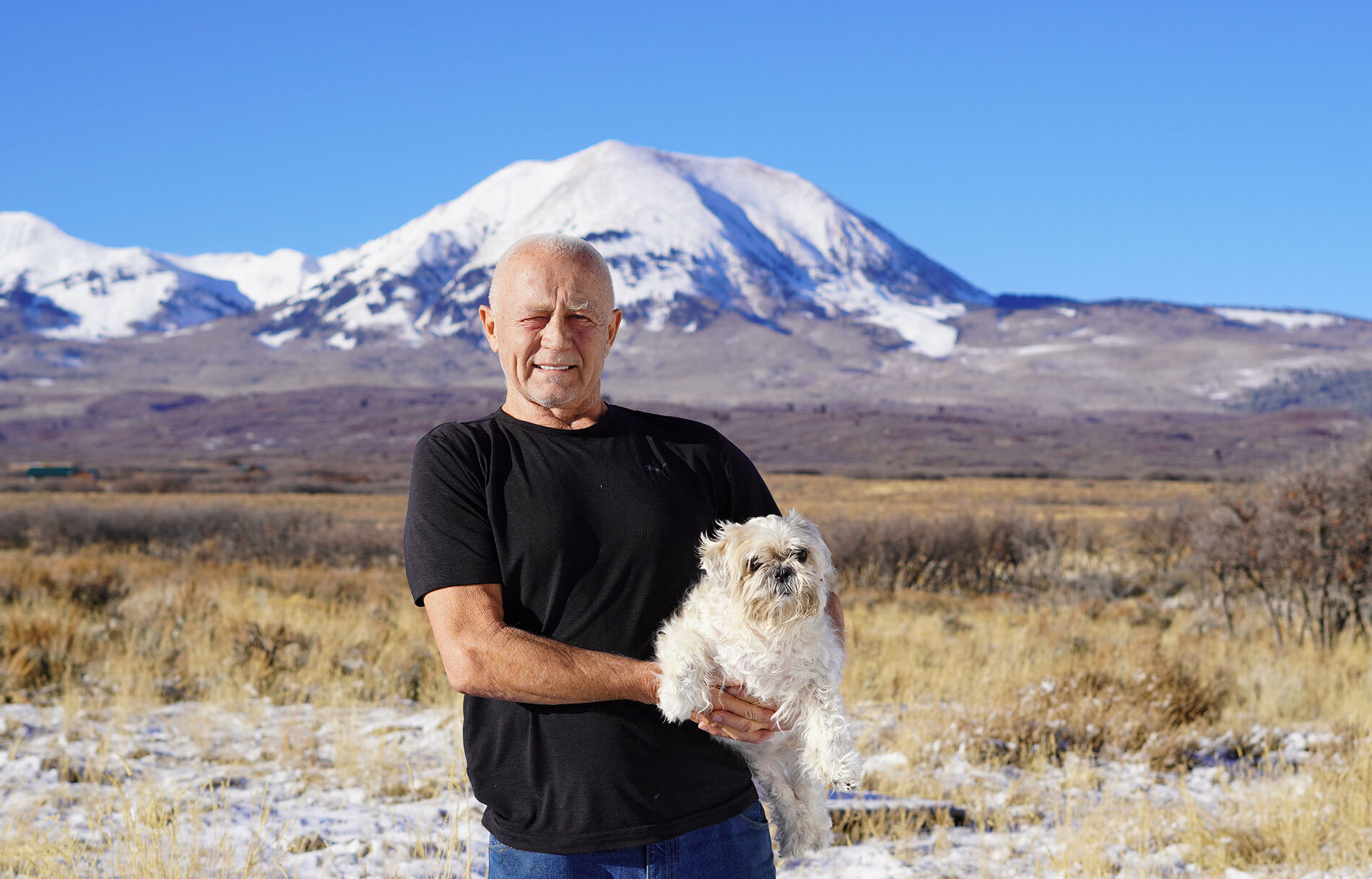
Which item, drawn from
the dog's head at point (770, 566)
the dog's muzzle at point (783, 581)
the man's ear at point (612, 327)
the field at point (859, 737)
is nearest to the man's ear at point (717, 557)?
the dog's head at point (770, 566)

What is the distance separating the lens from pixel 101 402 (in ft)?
622

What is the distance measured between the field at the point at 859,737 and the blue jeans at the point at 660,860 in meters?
1.70

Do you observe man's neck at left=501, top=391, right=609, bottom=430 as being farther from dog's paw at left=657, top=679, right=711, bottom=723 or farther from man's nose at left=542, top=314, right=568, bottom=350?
dog's paw at left=657, top=679, right=711, bottom=723

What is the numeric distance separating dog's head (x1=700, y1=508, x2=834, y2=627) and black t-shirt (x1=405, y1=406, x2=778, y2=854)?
0.11m

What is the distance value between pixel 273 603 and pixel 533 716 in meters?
12.0

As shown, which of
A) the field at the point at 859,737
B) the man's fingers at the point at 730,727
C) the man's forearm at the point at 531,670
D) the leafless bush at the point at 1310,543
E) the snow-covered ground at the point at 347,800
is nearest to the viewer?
the man's forearm at the point at 531,670

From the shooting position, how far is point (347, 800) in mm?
6160

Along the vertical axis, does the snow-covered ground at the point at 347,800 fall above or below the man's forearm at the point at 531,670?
below

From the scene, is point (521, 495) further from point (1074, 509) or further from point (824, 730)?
point (1074, 509)

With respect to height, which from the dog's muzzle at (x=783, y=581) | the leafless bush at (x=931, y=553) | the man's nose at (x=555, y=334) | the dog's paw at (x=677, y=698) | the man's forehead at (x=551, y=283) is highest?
the man's forehead at (x=551, y=283)

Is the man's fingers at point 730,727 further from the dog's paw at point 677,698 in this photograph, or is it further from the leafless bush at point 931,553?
the leafless bush at point 931,553

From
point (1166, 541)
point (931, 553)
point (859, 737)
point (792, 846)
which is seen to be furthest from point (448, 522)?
point (1166, 541)

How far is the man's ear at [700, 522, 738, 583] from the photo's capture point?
112 inches

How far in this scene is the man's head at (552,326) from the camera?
113 inches
